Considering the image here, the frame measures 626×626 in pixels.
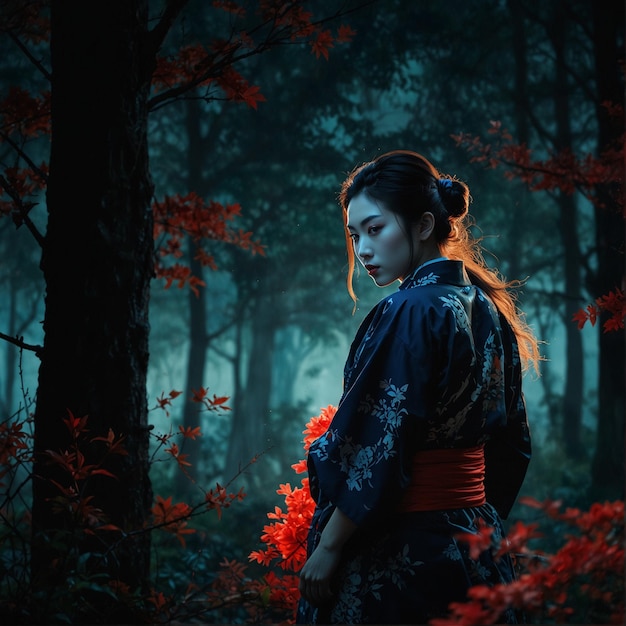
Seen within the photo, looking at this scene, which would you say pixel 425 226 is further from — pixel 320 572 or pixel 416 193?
pixel 320 572

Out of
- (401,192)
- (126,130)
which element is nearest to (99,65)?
(126,130)

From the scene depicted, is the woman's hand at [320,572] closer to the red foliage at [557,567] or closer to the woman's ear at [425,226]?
the red foliage at [557,567]

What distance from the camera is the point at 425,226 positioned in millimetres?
1462

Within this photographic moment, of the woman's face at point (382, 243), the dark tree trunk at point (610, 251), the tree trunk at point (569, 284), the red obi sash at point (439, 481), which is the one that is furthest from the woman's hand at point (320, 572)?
the tree trunk at point (569, 284)

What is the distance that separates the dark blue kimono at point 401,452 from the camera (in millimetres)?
1252

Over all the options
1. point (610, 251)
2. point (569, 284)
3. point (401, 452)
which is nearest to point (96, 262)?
point (401, 452)

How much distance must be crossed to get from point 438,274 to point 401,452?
1.20ft

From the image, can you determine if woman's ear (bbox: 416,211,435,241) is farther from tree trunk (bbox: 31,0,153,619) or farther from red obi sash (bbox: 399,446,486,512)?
tree trunk (bbox: 31,0,153,619)

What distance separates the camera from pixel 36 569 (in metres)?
1.78

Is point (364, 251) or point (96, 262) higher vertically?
point (96, 262)

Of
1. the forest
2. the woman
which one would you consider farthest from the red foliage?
the forest

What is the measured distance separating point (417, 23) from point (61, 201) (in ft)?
11.0

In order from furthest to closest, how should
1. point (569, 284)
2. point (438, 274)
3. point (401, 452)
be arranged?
point (569, 284) < point (438, 274) < point (401, 452)

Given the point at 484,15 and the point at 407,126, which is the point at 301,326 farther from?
the point at 484,15
